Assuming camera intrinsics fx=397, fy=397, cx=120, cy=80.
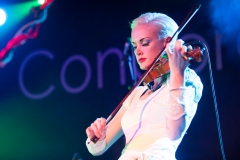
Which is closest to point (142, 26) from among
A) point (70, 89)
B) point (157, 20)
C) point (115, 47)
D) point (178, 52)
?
point (157, 20)

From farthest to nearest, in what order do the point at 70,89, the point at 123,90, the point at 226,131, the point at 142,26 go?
the point at 70,89, the point at 123,90, the point at 226,131, the point at 142,26

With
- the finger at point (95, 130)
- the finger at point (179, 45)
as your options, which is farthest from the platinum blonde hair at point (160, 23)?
the finger at point (95, 130)

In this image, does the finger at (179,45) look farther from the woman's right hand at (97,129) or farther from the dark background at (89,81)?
the dark background at (89,81)

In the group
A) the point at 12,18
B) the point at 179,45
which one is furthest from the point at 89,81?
the point at 179,45

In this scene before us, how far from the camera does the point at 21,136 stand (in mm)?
4543

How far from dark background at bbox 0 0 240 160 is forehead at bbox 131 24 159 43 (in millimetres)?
1567

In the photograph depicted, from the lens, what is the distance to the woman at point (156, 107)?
5.57ft

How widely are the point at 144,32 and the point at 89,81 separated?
2.24m

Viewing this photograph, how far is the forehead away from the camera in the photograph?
208 centimetres

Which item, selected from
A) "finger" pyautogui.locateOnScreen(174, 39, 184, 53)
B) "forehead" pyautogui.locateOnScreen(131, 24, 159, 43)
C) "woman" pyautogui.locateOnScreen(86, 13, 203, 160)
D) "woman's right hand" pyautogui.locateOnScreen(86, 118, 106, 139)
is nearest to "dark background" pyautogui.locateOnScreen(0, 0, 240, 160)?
"woman" pyautogui.locateOnScreen(86, 13, 203, 160)

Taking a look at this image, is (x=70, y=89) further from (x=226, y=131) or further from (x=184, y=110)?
(x=184, y=110)

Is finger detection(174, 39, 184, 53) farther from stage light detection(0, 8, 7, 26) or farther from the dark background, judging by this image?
stage light detection(0, 8, 7, 26)

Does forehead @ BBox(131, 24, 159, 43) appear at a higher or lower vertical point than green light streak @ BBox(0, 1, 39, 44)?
lower

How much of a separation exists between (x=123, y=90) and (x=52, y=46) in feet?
3.46
